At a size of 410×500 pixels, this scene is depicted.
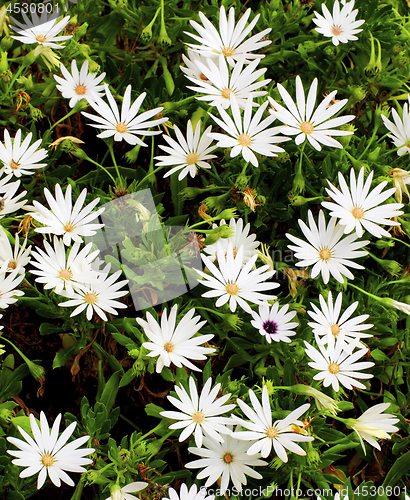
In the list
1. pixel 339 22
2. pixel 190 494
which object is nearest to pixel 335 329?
pixel 190 494

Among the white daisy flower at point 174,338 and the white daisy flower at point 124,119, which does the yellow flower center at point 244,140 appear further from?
the white daisy flower at point 174,338

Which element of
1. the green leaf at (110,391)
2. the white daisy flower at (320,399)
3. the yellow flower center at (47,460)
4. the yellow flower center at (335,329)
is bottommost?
the yellow flower center at (47,460)

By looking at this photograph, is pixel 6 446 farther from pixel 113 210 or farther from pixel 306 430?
pixel 306 430

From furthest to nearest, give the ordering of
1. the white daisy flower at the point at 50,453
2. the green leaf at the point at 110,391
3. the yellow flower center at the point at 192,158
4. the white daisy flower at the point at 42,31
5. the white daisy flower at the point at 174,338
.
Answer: the white daisy flower at the point at 42,31 < the yellow flower center at the point at 192,158 < the green leaf at the point at 110,391 < the white daisy flower at the point at 174,338 < the white daisy flower at the point at 50,453

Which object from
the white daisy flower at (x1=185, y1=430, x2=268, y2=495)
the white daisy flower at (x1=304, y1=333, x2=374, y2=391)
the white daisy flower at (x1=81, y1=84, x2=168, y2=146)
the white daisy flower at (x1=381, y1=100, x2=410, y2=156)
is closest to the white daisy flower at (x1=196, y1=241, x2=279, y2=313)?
the white daisy flower at (x1=304, y1=333, x2=374, y2=391)

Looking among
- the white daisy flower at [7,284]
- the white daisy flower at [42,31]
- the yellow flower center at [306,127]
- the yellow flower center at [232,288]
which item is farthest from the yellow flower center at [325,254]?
the white daisy flower at [42,31]

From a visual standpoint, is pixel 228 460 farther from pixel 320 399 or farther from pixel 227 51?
pixel 227 51

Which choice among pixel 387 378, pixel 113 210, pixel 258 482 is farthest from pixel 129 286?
pixel 387 378
